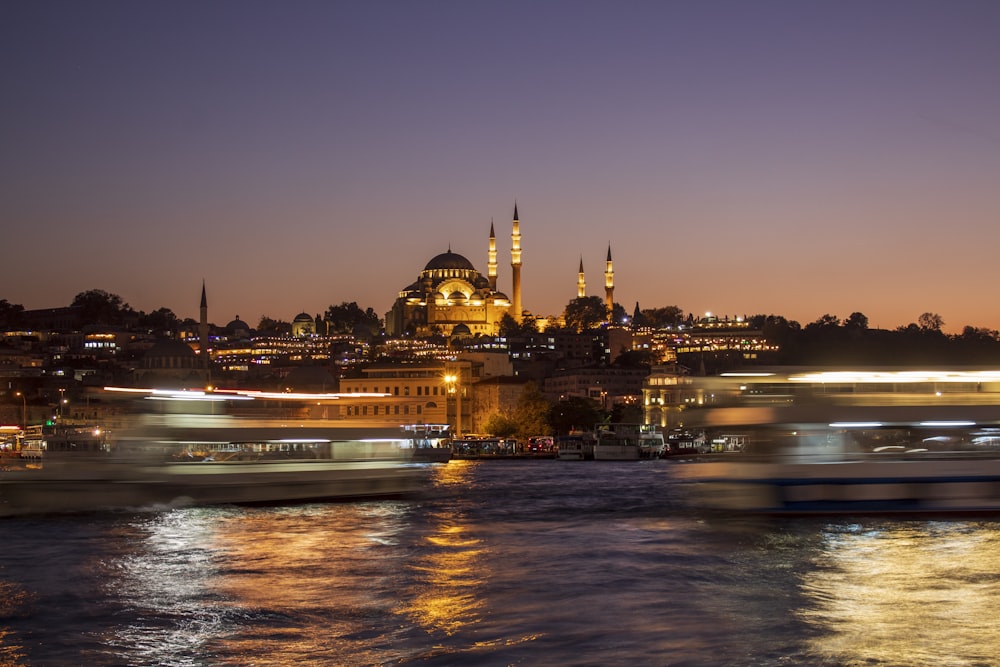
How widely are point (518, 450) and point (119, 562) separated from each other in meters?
50.9

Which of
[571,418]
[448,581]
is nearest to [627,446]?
[571,418]

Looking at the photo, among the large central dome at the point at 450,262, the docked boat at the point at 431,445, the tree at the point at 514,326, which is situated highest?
the large central dome at the point at 450,262

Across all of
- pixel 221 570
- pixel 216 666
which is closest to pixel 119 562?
pixel 221 570

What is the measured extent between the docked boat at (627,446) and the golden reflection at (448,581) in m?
34.2

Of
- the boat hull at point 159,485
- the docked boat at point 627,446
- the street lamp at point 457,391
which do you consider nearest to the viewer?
the boat hull at point 159,485

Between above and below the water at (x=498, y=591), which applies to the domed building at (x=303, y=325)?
above

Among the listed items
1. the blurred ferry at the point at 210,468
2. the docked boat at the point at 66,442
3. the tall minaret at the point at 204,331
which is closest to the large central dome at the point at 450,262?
the tall minaret at the point at 204,331

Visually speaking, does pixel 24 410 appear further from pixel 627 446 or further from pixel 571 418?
pixel 627 446

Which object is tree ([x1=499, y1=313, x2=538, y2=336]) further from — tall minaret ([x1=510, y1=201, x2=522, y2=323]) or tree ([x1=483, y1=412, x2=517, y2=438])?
tree ([x1=483, y1=412, x2=517, y2=438])

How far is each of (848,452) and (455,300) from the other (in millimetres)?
121772

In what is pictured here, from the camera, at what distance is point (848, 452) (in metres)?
19.0

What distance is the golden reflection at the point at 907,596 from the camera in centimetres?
1027

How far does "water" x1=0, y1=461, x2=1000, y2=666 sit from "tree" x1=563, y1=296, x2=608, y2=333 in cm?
12233

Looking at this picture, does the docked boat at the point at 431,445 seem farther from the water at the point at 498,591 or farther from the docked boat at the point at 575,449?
the water at the point at 498,591
